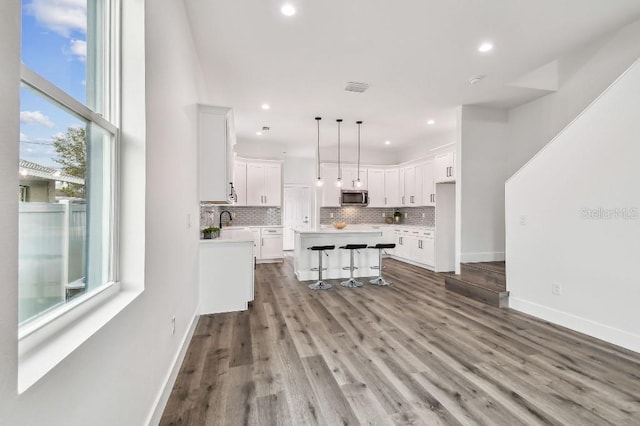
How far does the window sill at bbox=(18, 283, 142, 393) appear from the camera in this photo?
0.78 metres

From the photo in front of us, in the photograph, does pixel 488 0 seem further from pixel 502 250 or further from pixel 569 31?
pixel 502 250

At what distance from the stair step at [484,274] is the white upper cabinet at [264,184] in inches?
181

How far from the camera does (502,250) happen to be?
5215 mm

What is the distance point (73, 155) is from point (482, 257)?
5.54 m

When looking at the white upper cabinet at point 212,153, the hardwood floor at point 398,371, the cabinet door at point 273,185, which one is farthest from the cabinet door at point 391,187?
the white upper cabinet at point 212,153

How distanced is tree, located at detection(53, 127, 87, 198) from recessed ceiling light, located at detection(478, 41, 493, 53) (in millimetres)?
3827

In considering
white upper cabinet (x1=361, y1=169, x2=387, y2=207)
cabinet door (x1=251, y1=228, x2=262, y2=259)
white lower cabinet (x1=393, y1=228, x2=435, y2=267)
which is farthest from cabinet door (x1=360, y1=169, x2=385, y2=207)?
cabinet door (x1=251, y1=228, x2=262, y2=259)

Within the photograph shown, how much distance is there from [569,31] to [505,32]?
0.69 m

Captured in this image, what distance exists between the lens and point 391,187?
811 centimetres

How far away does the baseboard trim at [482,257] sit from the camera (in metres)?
4.99

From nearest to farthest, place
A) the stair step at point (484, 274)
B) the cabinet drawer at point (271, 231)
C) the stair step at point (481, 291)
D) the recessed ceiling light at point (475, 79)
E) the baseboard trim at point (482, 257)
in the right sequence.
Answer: the stair step at point (481, 291), the recessed ceiling light at point (475, 79), the stair step at point (484, 274), the baseboard trim at point (482, 257), the cabinet drawer at point (271, 231)

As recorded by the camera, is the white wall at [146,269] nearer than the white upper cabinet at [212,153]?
Yes

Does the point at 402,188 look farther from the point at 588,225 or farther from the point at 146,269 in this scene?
the point at 146,269

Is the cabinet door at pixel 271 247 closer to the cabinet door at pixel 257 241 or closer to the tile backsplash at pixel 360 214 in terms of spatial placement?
the cabinet door at pixel 257 241
